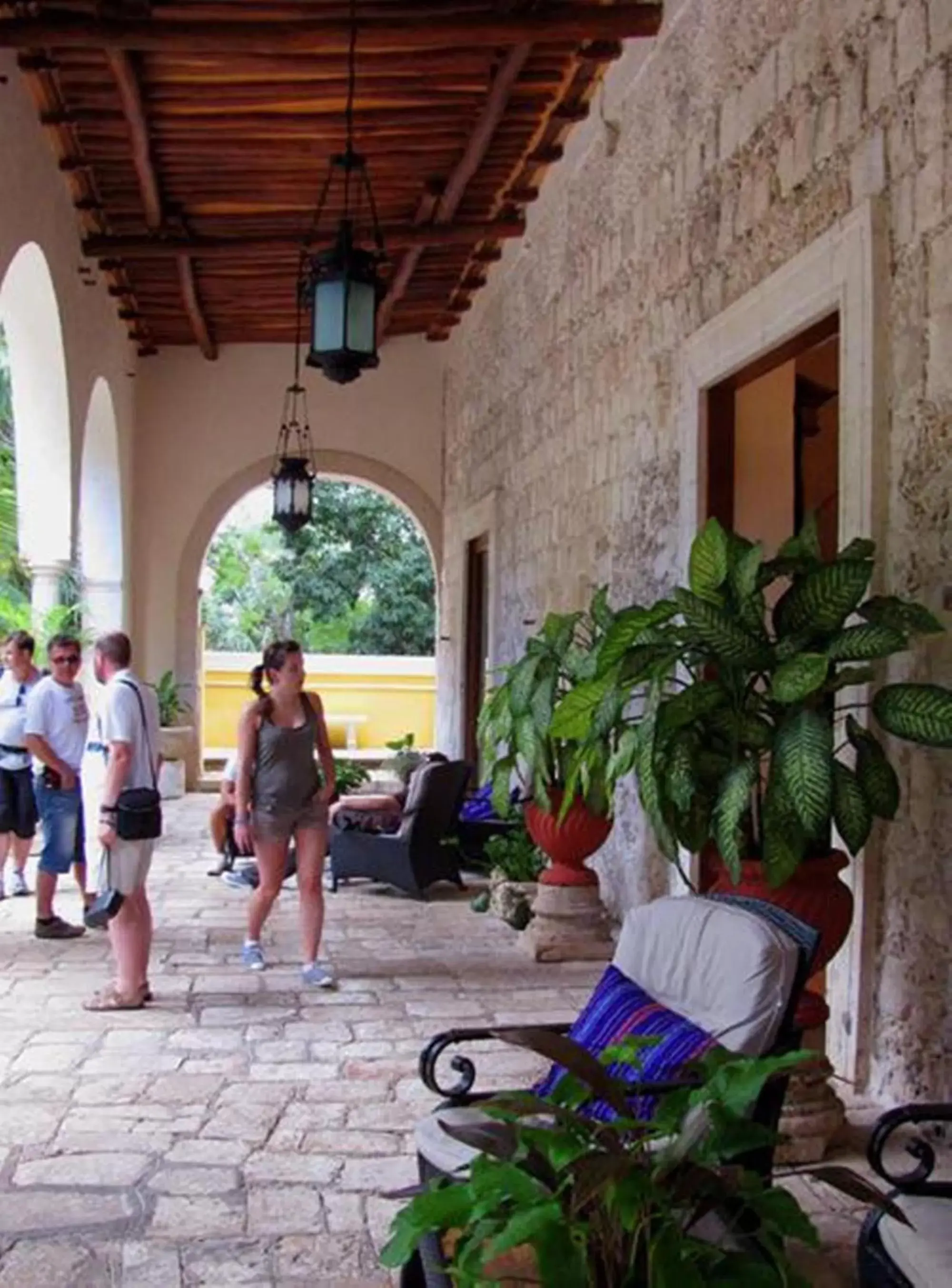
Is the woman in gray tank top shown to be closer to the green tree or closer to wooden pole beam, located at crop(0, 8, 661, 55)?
wooden pole beam, located at crop(0, 8, 661, 55)

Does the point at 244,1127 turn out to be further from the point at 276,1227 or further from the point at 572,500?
the point at 572,500

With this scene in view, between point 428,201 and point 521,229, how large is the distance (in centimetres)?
64

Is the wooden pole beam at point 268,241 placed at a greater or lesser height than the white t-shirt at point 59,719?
greater

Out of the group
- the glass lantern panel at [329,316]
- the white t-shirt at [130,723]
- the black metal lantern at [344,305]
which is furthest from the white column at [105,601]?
the white t-shirt at [130,723]

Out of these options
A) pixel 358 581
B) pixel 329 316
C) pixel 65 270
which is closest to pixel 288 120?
pixel 65 270

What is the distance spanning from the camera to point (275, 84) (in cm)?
720

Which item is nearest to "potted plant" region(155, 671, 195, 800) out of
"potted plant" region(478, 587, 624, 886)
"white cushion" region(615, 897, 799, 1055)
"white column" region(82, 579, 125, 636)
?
"white column" region(82, 579, 125, 636)

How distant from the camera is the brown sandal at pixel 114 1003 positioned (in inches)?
193

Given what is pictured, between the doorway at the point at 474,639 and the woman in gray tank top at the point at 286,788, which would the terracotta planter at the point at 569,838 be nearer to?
the woman in gray tank top at the point at 286,788

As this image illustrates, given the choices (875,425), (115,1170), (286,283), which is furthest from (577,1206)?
(286,283)

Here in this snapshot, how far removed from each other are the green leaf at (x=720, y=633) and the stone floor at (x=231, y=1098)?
126cm

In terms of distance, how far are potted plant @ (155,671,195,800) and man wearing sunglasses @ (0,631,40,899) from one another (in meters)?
5.91

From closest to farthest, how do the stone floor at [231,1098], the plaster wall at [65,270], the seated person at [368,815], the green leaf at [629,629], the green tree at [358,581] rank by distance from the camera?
the stone floor at [231,1098] < the green leaf at [629,629] < the plaster wall at [65,270] < the seated person at [368,815] < the green tree at [358,581]

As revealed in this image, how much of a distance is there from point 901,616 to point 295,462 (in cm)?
826
